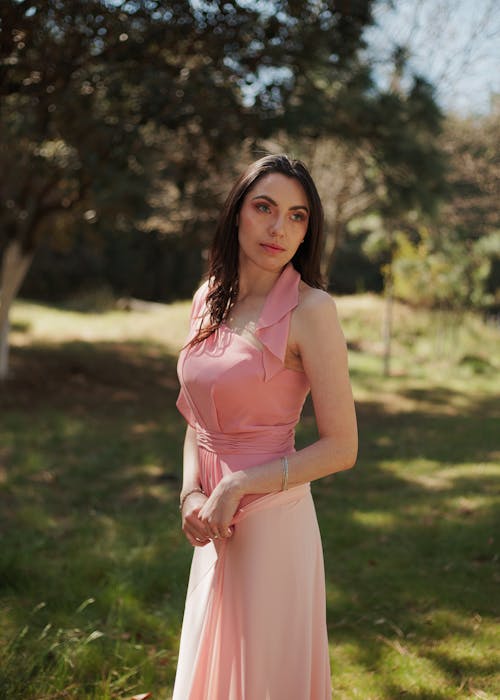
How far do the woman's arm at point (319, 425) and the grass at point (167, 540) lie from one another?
136 cm

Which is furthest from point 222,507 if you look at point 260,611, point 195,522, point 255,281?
point 255,281

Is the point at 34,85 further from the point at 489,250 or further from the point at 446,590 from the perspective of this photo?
the point at 489,250

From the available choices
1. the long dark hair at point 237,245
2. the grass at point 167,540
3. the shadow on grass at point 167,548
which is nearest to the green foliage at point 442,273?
the grass at point 167,540

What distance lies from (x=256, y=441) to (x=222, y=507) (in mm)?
186

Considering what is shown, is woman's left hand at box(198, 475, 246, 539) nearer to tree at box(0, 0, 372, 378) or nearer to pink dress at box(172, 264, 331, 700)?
pink dress at box(172, 264, 331, 700)

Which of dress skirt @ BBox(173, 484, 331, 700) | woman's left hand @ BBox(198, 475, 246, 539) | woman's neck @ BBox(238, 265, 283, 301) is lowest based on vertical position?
dress skirt @ BBox(173, 484, 331, 700)

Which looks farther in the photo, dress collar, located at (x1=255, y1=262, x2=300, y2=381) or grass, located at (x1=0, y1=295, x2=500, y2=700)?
grass, located at (x1=0, y1=295, x2=500, y2=700)

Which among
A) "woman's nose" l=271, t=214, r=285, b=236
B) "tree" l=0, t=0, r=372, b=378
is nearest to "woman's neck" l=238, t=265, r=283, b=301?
"woman's nose" l=271, t=214, r=285, b=236

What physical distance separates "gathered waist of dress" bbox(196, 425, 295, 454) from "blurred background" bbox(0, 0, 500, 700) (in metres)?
1.37

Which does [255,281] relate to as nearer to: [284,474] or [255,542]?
[284,474]

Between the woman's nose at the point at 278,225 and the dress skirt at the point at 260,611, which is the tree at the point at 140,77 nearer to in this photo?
the woman's nose at the point at 278,225

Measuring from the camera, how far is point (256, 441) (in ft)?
6.07

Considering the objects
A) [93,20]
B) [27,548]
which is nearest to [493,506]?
[27,548]

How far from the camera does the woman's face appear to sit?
6.15 feet
